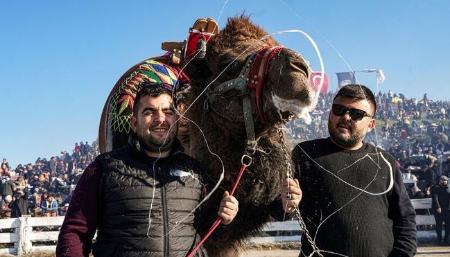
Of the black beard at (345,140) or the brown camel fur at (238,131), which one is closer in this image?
the brown camel fur at (238,131)

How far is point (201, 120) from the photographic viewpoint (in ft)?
11.5

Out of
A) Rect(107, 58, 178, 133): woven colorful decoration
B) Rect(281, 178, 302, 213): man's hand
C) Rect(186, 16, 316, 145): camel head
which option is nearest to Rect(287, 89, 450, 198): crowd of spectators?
Rect(107, 58, 178, 133): woven colorful decoration

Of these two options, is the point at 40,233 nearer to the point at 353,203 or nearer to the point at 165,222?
the point at 353,203

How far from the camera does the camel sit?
270 centimetres

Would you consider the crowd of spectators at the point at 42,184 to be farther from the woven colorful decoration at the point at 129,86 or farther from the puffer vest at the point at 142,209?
the puffer vest at the point at 142,209

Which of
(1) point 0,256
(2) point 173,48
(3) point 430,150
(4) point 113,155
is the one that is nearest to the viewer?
(4) point 113,155

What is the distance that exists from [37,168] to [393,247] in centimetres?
2572

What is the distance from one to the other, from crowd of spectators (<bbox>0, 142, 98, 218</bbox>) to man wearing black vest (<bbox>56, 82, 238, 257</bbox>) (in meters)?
13.1

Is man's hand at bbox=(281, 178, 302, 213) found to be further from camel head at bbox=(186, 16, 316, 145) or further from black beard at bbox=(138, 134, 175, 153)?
black beard at bbox=(138, 134, 175, 153)

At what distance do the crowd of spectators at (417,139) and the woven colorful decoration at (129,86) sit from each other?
673 cm

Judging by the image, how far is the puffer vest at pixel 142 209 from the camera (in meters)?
2.36

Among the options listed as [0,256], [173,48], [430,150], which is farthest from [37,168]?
[173,48]

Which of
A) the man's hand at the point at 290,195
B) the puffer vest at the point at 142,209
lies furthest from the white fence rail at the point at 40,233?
the puffer vest at the point at 142,209

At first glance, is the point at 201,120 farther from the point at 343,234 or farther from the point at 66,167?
the point at 66,167
